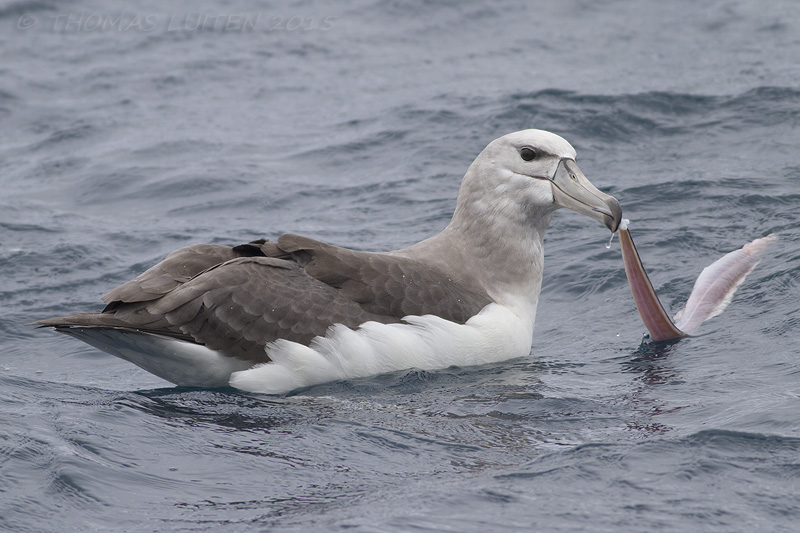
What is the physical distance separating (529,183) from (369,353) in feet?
6.75

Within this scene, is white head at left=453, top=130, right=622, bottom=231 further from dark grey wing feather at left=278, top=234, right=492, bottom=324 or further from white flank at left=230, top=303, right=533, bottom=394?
white flank at left=230, top=303, right=533, bottom=394

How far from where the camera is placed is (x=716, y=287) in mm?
8961

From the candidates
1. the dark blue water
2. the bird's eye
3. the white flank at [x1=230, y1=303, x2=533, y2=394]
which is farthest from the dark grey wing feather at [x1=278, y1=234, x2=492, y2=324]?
the bird's eye

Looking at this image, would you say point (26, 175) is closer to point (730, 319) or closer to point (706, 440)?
point (730, 319)

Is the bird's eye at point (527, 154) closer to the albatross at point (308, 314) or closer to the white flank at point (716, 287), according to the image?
the albatross at point (308, 314)

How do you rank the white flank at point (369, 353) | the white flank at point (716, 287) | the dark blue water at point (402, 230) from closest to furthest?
the dark blue water at point (402, 230), the white flank at point (369, 353), the white flank at point (716, 287)

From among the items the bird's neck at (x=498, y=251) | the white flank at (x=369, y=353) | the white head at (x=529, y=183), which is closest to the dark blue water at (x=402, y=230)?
the white flank at (x=369, y=353)

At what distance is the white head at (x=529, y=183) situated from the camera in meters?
8.45

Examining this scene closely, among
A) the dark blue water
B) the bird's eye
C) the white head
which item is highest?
the bird's eye

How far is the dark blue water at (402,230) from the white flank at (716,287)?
0.15 m

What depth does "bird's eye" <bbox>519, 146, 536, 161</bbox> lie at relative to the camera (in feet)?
28.3

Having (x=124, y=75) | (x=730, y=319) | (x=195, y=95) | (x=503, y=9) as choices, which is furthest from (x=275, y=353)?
(x=503, y=9)

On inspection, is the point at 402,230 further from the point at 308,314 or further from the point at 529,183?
the point at 308,314

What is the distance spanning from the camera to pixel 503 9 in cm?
2189
